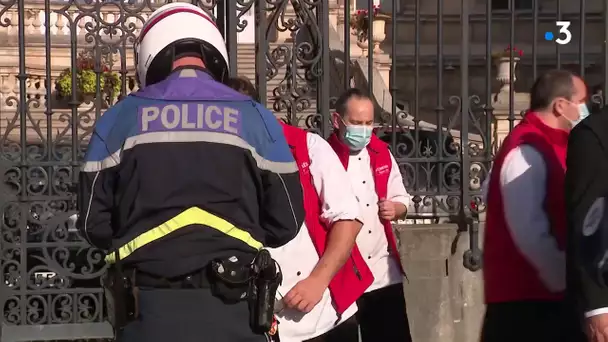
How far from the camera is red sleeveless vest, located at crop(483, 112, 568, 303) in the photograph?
3840mm

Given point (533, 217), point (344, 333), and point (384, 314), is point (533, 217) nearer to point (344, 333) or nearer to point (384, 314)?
point (344, 333)

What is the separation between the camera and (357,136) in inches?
191

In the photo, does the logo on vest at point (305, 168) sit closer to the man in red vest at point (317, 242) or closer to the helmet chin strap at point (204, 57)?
the man in red vest at point (317, 242)

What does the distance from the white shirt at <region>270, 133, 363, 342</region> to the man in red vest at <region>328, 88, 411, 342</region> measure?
82 cm

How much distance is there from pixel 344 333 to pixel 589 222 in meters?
1.36

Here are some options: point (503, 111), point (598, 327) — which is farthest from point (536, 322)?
point (503, 111)

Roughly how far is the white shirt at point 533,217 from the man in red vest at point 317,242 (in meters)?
0.63

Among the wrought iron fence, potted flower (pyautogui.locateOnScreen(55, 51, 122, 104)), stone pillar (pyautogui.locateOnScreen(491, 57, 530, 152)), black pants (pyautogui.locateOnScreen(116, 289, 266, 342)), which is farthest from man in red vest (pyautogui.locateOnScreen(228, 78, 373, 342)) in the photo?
potted flower (pyautogui.locateOnScreen(55, 51, 122, 104))

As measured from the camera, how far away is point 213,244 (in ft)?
9.64

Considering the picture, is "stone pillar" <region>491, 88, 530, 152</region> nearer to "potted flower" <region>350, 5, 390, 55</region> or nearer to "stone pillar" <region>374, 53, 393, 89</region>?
"potted flower" <region>350, 5, 390, 55</region>

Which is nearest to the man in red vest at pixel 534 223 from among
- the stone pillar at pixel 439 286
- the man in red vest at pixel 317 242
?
the man in red vest at pixel 317 242

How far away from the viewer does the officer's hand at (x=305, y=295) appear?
12.2 feet

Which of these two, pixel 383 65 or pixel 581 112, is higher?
pixel 383 65

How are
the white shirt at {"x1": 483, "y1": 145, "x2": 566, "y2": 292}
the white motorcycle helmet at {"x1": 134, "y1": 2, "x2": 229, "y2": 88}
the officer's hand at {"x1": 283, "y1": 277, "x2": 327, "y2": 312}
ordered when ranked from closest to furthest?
the white motorcycle helmet at {"x1": 134, "y1": 2, "x2": 229, "y2": 88} → the officer's hand at {"x1": 283, "y1": 277, "x2": 327, "y2": 312} → the white shirt at {"x1": 483, "y1": 145, "x2": 566, "y2": 292}
